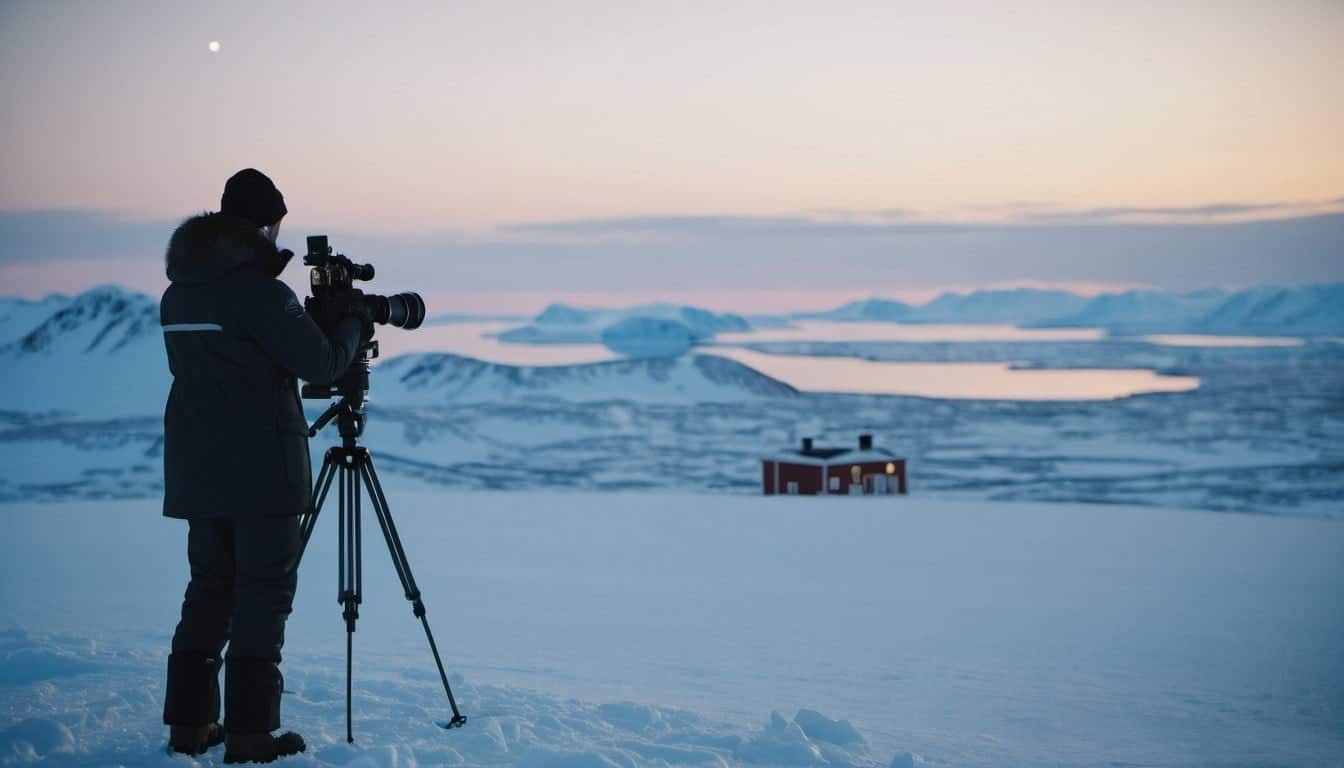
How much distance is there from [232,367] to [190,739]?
121 centimetres

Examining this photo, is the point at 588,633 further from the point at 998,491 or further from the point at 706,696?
the point at 998,491

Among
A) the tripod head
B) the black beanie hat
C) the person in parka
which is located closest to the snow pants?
the person in parka

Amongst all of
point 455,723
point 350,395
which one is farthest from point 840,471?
point 350,395

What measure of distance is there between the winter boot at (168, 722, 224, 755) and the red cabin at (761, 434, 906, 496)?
23.5m

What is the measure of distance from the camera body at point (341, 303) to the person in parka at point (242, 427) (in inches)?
5.2

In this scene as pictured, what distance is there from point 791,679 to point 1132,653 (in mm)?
2176

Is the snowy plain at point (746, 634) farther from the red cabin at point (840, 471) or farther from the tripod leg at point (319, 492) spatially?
the red cabin at point (840, 471)

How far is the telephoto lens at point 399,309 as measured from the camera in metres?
3.62

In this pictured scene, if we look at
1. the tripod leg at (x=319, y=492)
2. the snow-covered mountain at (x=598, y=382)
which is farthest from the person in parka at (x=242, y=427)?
the snow-covered mountain at (x=598, y=382)

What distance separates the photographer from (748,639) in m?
6.64

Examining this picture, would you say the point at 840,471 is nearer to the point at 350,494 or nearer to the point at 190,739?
the point at 350,494

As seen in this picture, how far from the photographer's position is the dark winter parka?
312 centimetres

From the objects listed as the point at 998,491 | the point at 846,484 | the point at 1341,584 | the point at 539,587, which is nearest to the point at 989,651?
the point at 539,587

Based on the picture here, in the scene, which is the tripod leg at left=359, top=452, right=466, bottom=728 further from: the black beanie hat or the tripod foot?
the black beanie hat
